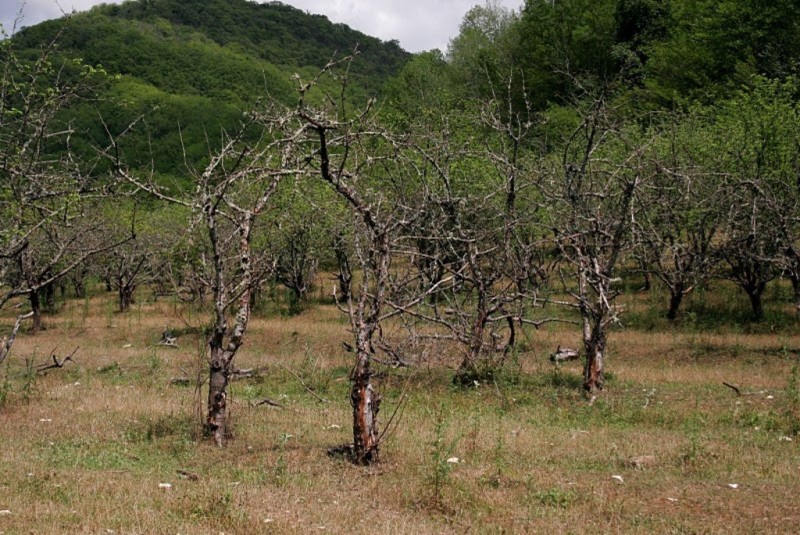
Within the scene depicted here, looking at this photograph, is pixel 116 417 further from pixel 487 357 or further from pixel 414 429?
pixel 487 357

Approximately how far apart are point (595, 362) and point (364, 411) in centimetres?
626

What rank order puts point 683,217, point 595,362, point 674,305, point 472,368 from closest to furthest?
1. point 595,362
2. point 472,368
3. point 683,217
4. point 674,305

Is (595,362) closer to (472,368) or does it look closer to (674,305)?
(472,368)

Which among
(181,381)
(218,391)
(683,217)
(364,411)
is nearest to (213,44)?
(683,217)

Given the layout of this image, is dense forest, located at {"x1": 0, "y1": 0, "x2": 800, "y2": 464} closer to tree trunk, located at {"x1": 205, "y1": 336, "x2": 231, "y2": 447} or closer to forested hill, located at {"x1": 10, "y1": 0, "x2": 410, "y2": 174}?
tree trunk, located at {"x1": 205, "y1": 336, "x2": 231, "y2": 447}

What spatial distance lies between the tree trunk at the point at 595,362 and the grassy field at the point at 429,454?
37cm

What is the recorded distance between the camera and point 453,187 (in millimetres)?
25641

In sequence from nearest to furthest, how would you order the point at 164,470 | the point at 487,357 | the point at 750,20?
1. the point at 164,470
2. the point at 487,357
3. the point at 750,20

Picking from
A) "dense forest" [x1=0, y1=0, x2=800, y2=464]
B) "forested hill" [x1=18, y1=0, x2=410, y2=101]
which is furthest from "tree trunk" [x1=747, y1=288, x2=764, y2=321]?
"forested hill" [x1=18, y1=0, x2=410, y2=101]

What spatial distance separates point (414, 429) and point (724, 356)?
399 inches

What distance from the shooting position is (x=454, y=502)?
758cm

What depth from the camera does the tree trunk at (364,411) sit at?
868 cm

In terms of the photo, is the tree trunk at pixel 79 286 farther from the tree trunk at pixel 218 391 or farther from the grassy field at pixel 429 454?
the tree trunk at pixel 218 391

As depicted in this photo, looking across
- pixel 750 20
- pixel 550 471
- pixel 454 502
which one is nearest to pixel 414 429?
pixel 550 471
